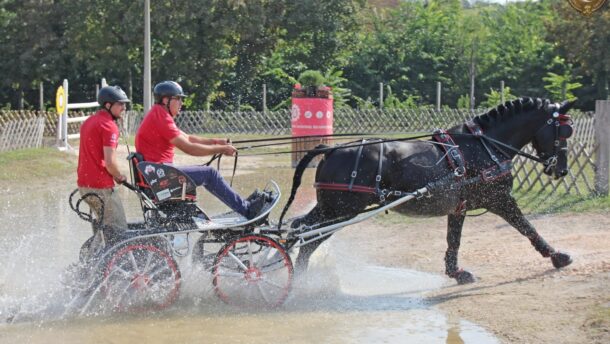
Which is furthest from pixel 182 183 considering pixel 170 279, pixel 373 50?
pixel 373 50

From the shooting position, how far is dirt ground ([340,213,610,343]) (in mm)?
7766

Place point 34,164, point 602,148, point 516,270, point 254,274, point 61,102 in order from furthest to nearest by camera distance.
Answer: point 61,102 < point 34,164 < point 602,148 < point 516,270 < point 254,274

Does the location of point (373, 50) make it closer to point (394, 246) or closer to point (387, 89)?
point (387, 89)

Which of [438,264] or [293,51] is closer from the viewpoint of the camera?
[438,264]

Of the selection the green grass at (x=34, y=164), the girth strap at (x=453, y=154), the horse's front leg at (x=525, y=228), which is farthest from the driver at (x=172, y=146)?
the green grass at (x=34, y=164)

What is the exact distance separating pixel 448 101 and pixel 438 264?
32.7 m

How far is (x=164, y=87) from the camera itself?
859 cm

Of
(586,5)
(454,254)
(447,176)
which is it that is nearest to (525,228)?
(454,254)

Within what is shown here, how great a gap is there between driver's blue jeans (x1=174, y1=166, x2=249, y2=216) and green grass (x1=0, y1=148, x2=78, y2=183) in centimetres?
1103

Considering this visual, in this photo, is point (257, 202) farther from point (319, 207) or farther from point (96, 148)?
point (96, 148)

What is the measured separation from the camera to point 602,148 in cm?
1494

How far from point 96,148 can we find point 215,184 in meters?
1.10

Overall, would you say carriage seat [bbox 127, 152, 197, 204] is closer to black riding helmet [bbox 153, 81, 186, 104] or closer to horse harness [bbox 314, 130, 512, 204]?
black riding helmet [bbox 153, 81, 186, 104]

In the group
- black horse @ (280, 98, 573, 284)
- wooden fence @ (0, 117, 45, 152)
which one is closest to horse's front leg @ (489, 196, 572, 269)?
black horse @ (280, 98, 573, 284)
